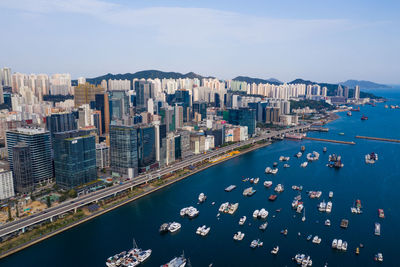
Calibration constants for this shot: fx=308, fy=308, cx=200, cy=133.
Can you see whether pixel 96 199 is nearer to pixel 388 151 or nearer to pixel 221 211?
pixel 221 211

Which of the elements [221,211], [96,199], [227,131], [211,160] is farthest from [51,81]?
[221,211]

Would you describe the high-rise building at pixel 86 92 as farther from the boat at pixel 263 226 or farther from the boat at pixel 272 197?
the boat at pixel 263 226

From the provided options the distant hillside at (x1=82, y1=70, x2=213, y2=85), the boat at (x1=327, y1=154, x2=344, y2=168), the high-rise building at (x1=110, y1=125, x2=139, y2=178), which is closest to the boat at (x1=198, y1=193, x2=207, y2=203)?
the high-rise building at (x1=110, y1=125, x2=139, y2=178)

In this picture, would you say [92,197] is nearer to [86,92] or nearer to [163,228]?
[163,228]

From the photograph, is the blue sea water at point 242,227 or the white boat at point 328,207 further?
the white boat at point 328,207

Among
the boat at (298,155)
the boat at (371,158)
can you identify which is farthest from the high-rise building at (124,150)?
the boat at (371,158)
